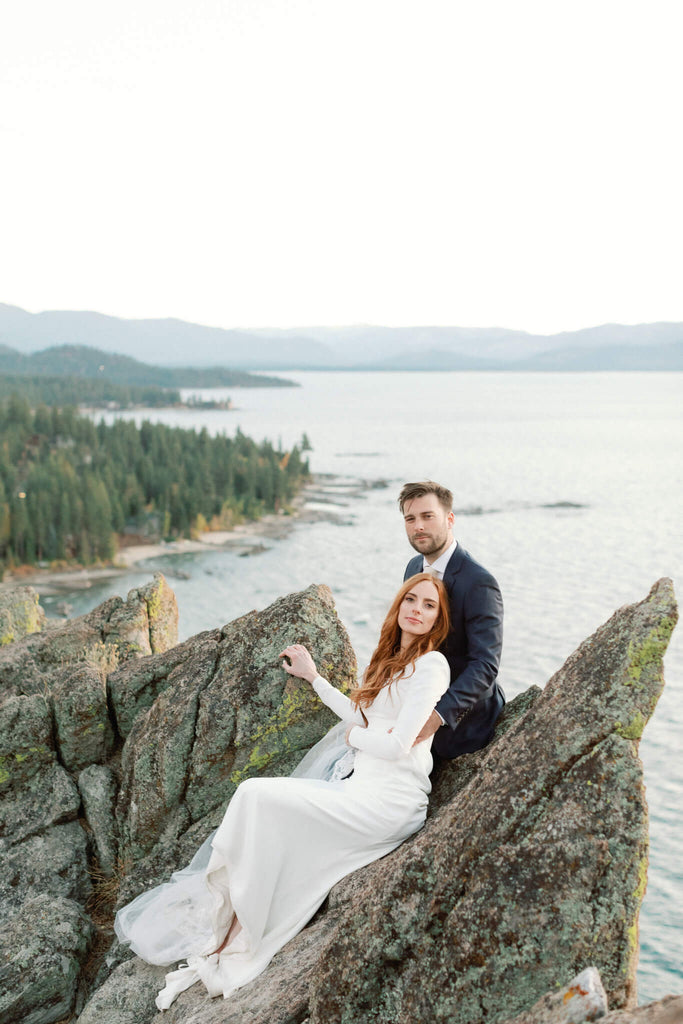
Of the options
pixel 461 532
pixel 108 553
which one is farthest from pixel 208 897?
pixel 461 532

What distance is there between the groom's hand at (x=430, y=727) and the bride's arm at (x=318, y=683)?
0.60 m

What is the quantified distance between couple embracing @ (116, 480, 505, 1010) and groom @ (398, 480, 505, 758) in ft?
0.03

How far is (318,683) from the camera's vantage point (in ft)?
25.0

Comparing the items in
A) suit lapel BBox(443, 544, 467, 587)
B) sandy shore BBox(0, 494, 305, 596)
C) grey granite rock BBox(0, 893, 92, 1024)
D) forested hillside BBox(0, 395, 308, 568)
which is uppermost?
suit lapel BBox(443, 544, 467, 587)

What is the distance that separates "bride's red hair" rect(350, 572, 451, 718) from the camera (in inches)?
273

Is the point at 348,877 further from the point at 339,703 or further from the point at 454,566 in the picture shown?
the point at 454,566

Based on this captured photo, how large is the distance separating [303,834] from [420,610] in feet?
6.42

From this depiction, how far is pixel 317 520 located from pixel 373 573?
2184 cm

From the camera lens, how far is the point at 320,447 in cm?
15962

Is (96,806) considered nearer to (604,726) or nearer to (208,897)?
(208,897)

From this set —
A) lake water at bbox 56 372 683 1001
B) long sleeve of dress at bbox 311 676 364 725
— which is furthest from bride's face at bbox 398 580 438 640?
lake water at bbox 56 372 683 1001

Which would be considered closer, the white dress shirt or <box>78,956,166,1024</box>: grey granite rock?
<box>78,956,166,1024</box>: grey granite rock

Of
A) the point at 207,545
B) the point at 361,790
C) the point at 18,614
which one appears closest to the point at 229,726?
the point at 361,790

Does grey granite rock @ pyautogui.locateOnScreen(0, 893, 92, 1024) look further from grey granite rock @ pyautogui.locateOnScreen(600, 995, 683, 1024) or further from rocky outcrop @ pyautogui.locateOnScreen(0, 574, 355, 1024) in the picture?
grey granite rock @ pyautogui.locateOnScreen(600, 995, 683, 1024)
